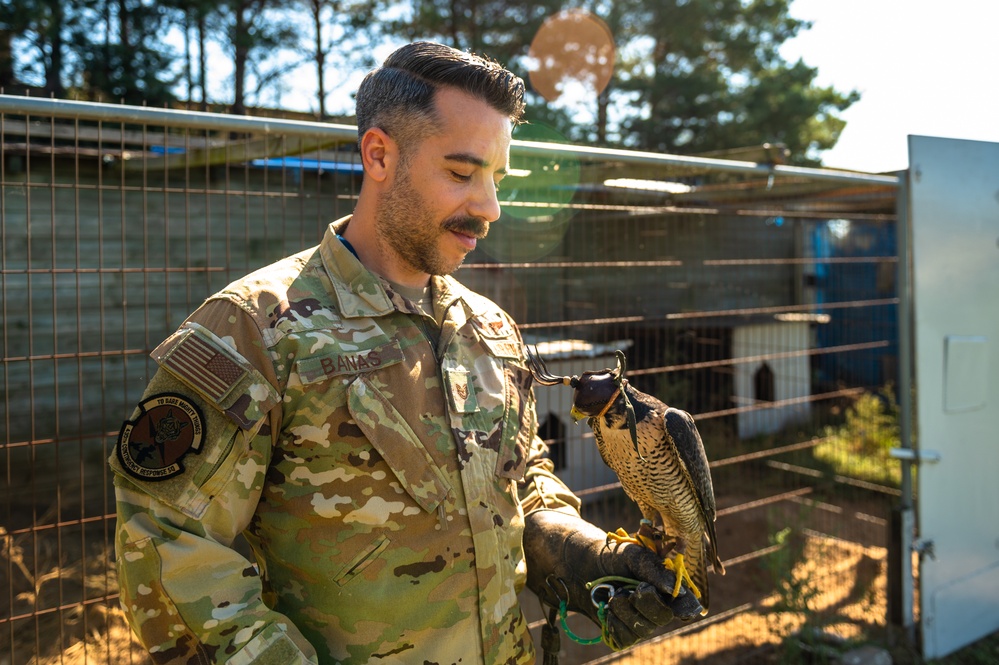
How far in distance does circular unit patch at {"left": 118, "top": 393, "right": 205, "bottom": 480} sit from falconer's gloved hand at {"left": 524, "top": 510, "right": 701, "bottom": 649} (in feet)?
3.60

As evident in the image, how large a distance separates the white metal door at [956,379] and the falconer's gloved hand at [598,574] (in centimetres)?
306

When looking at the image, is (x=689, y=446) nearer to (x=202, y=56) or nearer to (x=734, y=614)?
(x=734, y=614)

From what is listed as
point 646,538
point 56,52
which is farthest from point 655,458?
point 56,52

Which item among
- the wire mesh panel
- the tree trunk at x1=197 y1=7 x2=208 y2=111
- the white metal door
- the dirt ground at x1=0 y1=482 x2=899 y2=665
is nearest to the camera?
the wire mesh panel

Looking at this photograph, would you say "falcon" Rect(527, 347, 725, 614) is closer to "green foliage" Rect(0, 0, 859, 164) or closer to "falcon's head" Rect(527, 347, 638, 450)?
"falcon's head" Rect(527, 347, 638, 450)

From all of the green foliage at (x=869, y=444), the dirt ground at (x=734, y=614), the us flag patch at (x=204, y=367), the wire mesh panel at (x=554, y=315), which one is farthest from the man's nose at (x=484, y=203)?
the green foliage at (x=869, y=444)

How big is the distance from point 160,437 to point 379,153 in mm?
822

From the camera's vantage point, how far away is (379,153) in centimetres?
174

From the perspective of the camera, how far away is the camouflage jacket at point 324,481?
1357mm

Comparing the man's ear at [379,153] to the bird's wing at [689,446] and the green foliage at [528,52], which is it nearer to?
the bird's wing at [689,446]

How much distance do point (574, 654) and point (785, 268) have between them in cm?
653

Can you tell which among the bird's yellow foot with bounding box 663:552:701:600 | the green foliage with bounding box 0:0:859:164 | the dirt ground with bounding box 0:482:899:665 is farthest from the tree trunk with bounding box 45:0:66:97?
the bird's yellow foot with bounding box 663:552:701:600

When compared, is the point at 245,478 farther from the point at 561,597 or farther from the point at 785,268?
the point at 785,268

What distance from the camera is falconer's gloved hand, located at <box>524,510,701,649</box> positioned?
1.92 m
